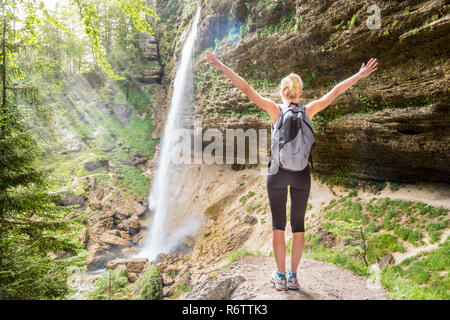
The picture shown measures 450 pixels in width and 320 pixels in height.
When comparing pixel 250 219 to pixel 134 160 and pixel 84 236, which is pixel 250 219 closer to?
pixel 84 236

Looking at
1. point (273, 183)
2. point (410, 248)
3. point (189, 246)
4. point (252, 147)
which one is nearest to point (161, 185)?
point (189, 246)

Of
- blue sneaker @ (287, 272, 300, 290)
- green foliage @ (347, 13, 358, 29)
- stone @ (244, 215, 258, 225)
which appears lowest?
stone @ (244, 215, 258, 225)

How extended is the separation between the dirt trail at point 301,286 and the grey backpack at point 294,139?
151 centimetres

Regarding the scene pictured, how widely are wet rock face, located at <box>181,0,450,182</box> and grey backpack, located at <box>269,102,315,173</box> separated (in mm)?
6757

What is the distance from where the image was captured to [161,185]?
61.1 feet

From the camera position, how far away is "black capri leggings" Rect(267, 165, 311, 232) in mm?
2479

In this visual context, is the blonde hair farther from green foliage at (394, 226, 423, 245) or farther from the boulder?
the boulder

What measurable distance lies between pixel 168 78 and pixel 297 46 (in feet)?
59.1

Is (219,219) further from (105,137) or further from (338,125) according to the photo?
(105,137)

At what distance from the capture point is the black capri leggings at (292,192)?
2.48 meters

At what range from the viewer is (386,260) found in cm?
646

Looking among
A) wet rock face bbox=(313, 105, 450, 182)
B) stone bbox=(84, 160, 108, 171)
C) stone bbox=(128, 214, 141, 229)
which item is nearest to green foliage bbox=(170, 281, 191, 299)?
stone bbox=(128, 214, 141, 229)

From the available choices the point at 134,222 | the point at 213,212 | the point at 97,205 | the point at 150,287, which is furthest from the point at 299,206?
the point at 97,205

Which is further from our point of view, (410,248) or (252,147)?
(252,147)
